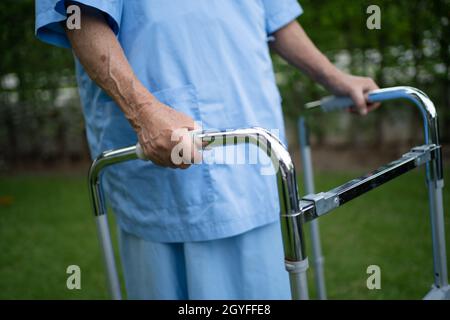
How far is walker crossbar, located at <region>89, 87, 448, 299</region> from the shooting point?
89 centimetres

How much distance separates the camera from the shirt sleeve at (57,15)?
3.68 feet

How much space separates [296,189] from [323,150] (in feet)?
13.8

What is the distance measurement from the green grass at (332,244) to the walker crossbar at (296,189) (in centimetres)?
81

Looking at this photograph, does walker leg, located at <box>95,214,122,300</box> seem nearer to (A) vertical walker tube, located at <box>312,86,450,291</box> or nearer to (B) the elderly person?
(B) the elderly person

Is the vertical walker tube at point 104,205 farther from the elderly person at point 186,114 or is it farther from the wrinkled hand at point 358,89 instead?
the wrinkled hand at point 358,89

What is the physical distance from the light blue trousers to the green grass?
114 centimetres

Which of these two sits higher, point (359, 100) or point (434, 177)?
point (359, 100)

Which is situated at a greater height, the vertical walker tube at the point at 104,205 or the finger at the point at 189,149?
the finger at the point at 189,149

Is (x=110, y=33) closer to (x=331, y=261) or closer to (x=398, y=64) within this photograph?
(x=331, y=261)

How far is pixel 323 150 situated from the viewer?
501cm

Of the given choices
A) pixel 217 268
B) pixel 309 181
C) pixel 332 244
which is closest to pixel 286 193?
pixel 217 268

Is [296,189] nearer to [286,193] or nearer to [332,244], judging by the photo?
[286,193]

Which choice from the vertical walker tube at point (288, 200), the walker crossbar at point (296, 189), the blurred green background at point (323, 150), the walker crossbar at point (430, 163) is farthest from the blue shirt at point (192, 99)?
the blurred green background at point (323, 150)

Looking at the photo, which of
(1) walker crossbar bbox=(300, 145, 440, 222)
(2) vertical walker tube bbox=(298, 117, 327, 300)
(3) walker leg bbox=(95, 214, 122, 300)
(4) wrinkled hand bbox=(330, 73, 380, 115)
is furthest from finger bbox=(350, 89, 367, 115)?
(3) walker leg bbox=(95, 214, 122, 300)
